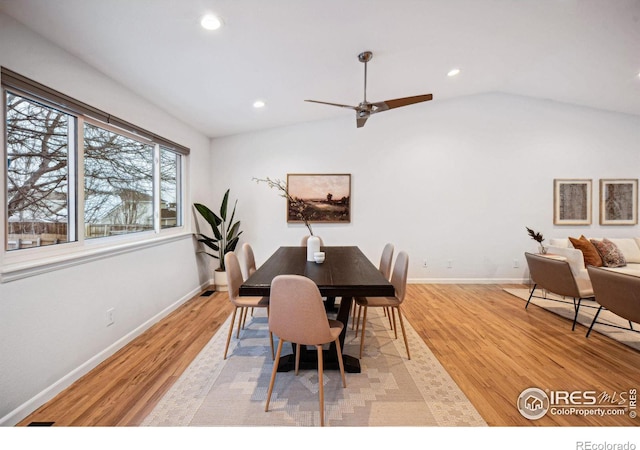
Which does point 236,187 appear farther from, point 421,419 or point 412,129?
point 421,419

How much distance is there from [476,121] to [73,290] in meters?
5.54

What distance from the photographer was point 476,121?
15.3 feet

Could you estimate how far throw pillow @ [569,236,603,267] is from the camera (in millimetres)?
3756

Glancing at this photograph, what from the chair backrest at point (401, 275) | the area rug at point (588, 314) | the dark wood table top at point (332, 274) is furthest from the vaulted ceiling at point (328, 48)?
the area rug at point (588, 314)

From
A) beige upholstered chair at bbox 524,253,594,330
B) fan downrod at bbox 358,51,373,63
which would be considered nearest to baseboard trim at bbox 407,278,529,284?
beige upholstered chair at bbox 524,253,594,330

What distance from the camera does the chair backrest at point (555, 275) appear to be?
289 cm

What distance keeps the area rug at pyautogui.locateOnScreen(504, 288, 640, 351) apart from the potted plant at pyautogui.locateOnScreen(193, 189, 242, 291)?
423 centimetres

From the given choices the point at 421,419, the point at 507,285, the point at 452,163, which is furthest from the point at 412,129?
the point at 421,419

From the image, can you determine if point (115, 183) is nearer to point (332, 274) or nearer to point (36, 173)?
point (36, 173)

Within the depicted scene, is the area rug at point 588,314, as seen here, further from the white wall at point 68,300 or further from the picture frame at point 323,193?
the white wall at point 68,300

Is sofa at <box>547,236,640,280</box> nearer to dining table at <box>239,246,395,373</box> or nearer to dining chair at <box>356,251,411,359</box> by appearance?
dining chair at <box>356,251,411,359</box>

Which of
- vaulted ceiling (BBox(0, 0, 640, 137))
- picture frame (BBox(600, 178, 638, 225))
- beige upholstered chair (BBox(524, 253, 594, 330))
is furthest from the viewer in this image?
picture frame (BBox(600, 178, 638, 225))

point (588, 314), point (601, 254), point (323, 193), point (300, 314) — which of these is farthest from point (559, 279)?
point (323, 193)

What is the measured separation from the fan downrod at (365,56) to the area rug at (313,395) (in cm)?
276
